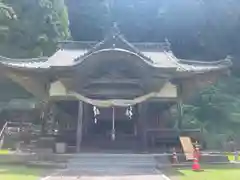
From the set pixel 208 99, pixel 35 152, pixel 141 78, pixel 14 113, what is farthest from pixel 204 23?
pixel 35 152

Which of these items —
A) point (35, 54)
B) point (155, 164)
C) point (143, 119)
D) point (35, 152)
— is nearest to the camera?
point (155, 164)

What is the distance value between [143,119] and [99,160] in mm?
3945

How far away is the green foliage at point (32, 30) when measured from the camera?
125 ft

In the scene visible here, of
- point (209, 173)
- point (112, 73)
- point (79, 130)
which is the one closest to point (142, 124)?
point (112, 73)

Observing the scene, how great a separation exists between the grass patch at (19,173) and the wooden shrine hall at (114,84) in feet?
11.1

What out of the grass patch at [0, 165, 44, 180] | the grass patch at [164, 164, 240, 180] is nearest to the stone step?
the grass patch at [164, 164, 240, 180]

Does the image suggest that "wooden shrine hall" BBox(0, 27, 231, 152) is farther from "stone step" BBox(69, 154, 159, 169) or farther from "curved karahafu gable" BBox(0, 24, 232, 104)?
"stone step" BBox(69, 154, 159, 169)

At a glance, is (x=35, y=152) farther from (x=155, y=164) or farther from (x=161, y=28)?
(x=161, y=28)

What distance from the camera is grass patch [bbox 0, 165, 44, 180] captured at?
15.1m

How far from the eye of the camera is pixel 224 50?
133 ft

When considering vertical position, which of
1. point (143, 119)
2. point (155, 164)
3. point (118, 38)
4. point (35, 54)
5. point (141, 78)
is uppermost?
point (35, 54)

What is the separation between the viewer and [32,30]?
39375mm

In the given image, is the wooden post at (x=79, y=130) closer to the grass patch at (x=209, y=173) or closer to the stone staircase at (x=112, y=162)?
the stone staircase at (x=112, y=162)

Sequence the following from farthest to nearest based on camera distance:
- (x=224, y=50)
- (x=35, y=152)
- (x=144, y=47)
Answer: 1. (x=224, y=50)
2. (x=144, y=47)
3. (x=35, y=152)
